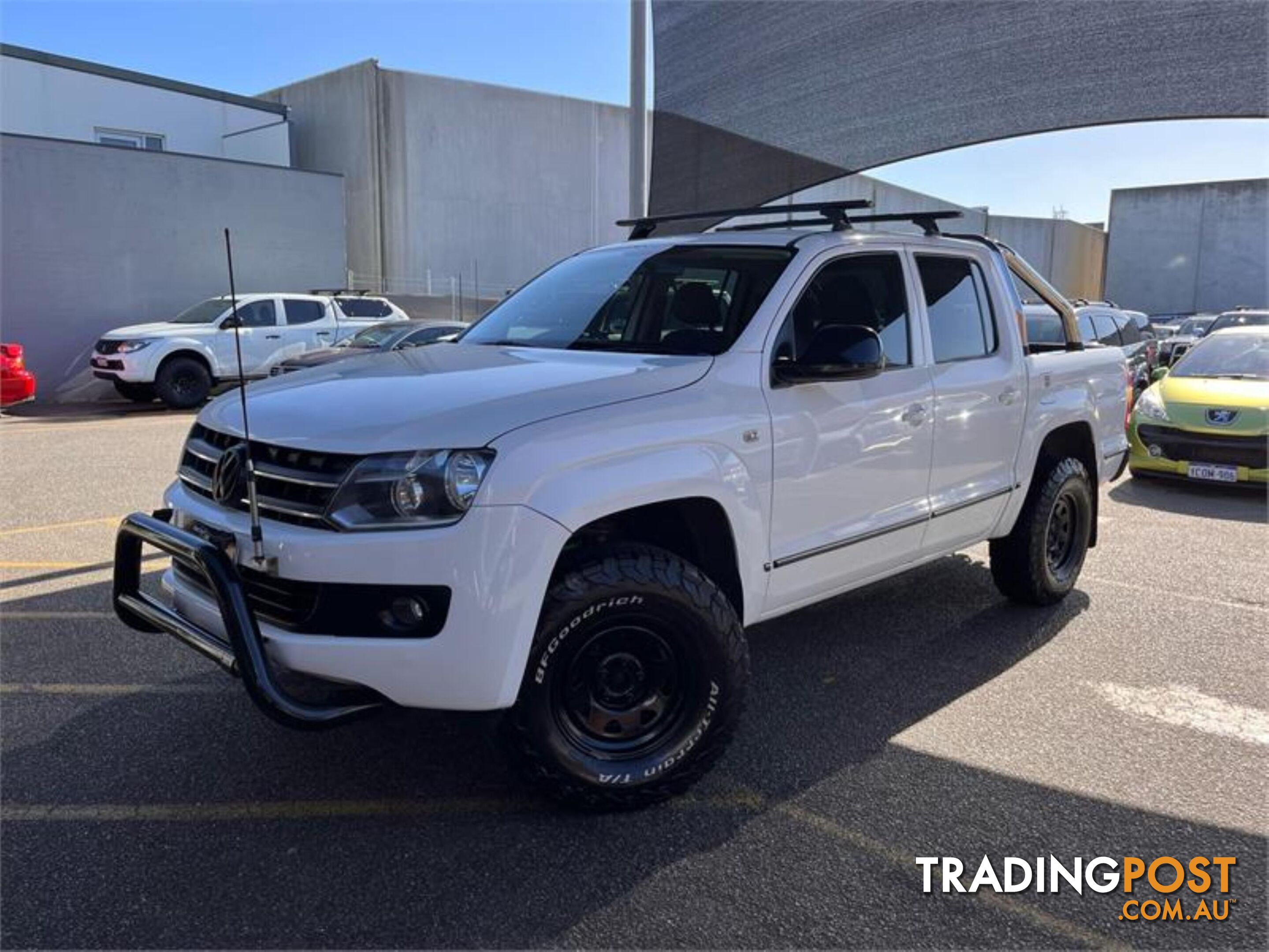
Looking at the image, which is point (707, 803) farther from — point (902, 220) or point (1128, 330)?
point (1128, 330)

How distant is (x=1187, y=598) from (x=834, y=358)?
350cm

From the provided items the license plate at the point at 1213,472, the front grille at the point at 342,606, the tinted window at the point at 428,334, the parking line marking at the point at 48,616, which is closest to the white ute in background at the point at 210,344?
the tinted window at the point at 428,334

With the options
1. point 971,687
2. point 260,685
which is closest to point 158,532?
point 260,685

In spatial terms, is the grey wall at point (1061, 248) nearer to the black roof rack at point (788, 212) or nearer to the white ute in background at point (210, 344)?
the white ute in background at point (210, 344)

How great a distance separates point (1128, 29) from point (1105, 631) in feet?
17.3

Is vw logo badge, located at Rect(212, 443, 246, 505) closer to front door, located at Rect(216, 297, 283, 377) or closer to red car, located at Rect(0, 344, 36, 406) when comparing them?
red car, located at Rect(0, 344, 36, 406)

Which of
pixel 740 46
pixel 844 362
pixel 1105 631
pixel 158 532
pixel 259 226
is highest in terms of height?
pixel 740 46

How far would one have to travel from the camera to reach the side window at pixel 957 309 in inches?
176

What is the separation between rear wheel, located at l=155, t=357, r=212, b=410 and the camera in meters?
15.5

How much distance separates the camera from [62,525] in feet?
23.3

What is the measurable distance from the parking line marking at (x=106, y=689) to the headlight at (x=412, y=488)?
6.00ft

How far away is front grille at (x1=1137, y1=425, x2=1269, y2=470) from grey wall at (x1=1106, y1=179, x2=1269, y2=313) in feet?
126

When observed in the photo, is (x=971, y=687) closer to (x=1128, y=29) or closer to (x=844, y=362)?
(x=844, y=362)

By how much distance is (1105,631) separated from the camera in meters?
5.07
